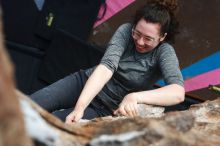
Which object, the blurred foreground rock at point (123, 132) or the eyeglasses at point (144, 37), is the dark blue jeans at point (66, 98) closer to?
the eyeglasses at point (144, 37)

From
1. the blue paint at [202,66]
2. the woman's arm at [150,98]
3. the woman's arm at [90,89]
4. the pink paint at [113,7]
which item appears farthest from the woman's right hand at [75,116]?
the pink paint at [113,7]

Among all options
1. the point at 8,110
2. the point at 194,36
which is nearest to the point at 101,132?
the point at 8,110

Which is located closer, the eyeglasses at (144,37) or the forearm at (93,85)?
the forearm at (93,85)

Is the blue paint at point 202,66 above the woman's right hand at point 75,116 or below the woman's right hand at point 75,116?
below

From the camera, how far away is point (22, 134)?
776 mm

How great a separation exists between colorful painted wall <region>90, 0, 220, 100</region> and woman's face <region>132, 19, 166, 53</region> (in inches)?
44.2

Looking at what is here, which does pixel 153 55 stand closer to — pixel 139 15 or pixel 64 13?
pixel 139 15

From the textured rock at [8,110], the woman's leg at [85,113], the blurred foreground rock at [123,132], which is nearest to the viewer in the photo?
the textured rock at [8,110]

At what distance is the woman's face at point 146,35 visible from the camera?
1.93 metres

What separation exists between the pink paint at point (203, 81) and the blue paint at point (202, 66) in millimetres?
23

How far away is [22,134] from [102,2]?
249 cm

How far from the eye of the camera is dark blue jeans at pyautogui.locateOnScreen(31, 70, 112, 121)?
1.92 m

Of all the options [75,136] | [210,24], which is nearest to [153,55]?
[75,136]

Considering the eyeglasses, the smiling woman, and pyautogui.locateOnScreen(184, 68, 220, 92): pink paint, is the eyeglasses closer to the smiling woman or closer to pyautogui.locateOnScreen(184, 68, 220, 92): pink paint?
the smiling woman
